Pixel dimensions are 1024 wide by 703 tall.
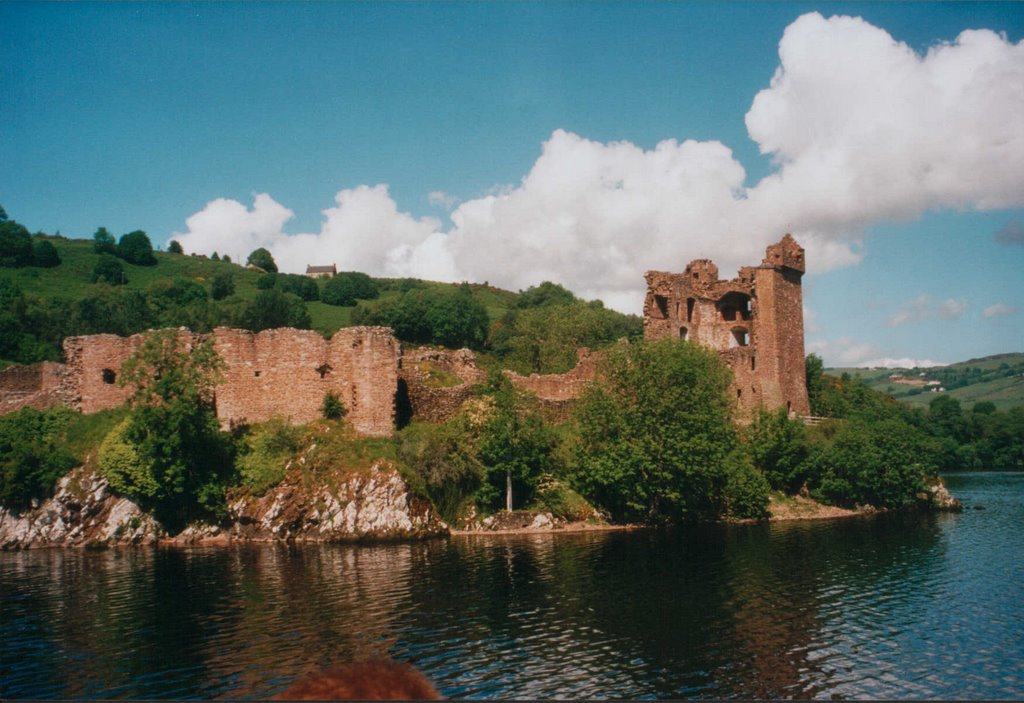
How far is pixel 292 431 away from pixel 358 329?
5.41m

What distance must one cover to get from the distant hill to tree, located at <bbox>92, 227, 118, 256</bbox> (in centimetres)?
11134

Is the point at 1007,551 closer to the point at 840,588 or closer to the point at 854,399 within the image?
the point at 840,588

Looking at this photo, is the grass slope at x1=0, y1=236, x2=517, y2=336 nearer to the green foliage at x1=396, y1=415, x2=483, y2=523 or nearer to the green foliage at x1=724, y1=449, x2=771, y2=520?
the green foliage at x1=396, y1=415, x2=483, y2=523

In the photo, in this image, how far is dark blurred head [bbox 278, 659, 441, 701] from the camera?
3.40 meters

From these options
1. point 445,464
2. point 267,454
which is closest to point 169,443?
point 267,454

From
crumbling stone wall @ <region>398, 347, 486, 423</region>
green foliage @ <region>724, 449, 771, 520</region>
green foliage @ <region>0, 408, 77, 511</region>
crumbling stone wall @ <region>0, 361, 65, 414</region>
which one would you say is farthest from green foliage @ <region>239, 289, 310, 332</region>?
green foliage @ <region>724, 449, 771, 520</region>

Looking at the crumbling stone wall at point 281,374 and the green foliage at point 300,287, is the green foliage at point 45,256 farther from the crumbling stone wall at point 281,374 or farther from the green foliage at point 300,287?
the crumbling stone wall at point 281,374

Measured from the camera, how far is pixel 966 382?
528ft

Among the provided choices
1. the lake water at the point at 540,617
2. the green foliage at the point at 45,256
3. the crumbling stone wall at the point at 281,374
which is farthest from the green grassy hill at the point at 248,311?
the lake water at the point at 540,617

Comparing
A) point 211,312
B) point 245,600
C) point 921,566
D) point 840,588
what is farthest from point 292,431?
point 211,312

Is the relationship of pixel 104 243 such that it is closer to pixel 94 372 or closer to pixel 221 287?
pixel 221 287

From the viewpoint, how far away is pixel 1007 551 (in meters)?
27.3

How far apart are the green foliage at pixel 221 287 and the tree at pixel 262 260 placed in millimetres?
29735

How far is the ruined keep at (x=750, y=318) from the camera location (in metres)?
47.5
